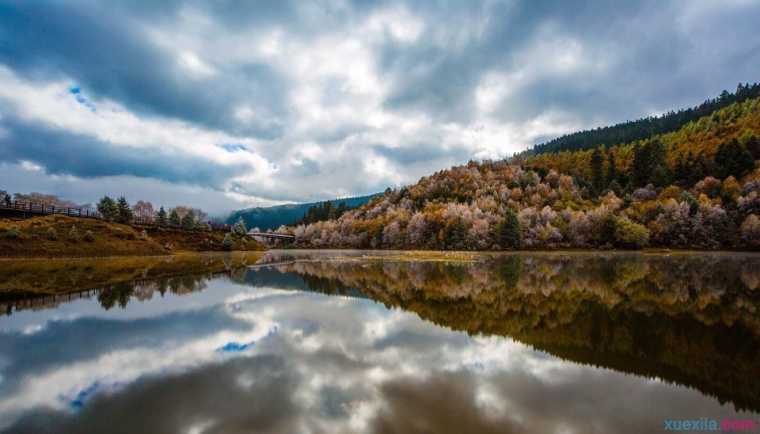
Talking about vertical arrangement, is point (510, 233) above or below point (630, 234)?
above

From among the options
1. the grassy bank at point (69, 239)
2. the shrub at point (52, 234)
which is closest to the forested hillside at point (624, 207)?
the grassy bank at point (69, 239)

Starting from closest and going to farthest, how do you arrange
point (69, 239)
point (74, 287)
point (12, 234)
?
1. point (74, 287)
2. point (12, 234)
3. point (69, 239)

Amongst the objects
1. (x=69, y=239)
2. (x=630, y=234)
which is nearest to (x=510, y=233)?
Result: (x=630, y=234)

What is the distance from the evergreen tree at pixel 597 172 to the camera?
18025cm

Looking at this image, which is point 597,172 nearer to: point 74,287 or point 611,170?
point 611,170

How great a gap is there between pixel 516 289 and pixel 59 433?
33.7 meters

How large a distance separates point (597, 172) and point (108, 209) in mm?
208479

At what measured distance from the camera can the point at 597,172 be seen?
7382 inches

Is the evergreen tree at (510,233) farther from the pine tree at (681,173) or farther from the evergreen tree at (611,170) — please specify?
the evergreen tree at (611,170)

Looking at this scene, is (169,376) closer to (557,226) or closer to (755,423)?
(755,423)

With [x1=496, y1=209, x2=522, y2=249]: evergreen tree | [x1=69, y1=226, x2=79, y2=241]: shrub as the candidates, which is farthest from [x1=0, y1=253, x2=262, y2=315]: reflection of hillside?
[x1=496, y1=209, x2=522, y2=249]: evergreen tree

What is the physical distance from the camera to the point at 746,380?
41.7 ft

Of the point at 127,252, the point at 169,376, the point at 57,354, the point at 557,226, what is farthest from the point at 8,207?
the point at 557,226

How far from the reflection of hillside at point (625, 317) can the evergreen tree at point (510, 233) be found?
293 feet
